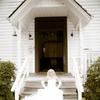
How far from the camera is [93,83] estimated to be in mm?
11961

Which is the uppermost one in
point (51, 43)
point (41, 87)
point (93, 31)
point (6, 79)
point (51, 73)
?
point (93, 31)

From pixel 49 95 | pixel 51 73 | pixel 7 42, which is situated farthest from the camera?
pixel 7 42

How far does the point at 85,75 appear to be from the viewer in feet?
42.9

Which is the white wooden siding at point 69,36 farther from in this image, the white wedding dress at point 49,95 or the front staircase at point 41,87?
the white wedding dress at point 49,95

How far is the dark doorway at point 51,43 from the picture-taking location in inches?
623

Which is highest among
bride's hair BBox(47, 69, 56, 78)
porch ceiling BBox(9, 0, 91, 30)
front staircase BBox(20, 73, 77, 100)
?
porch ceiling BBox(9, 0, 91, 30)

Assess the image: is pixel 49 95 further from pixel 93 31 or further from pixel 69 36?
pixel 93 31

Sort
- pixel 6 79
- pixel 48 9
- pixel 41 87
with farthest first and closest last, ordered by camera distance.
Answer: pixel 48 9
pixel 41 87
pixel 6 79

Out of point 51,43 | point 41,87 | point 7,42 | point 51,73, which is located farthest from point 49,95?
point 51,43

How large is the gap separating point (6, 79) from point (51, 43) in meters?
5.24

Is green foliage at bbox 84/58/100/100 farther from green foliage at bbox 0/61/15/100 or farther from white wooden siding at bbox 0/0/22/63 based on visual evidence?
white wooden siding at bbox 0/0/22/63

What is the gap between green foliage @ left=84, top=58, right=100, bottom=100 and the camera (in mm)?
11836

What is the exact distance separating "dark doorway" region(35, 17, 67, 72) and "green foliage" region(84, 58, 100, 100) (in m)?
3.54

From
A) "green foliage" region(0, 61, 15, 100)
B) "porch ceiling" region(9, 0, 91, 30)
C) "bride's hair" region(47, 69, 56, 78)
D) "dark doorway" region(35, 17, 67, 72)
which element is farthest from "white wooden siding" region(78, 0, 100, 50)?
"bride's hair" region(47, 69, 56, 78)
